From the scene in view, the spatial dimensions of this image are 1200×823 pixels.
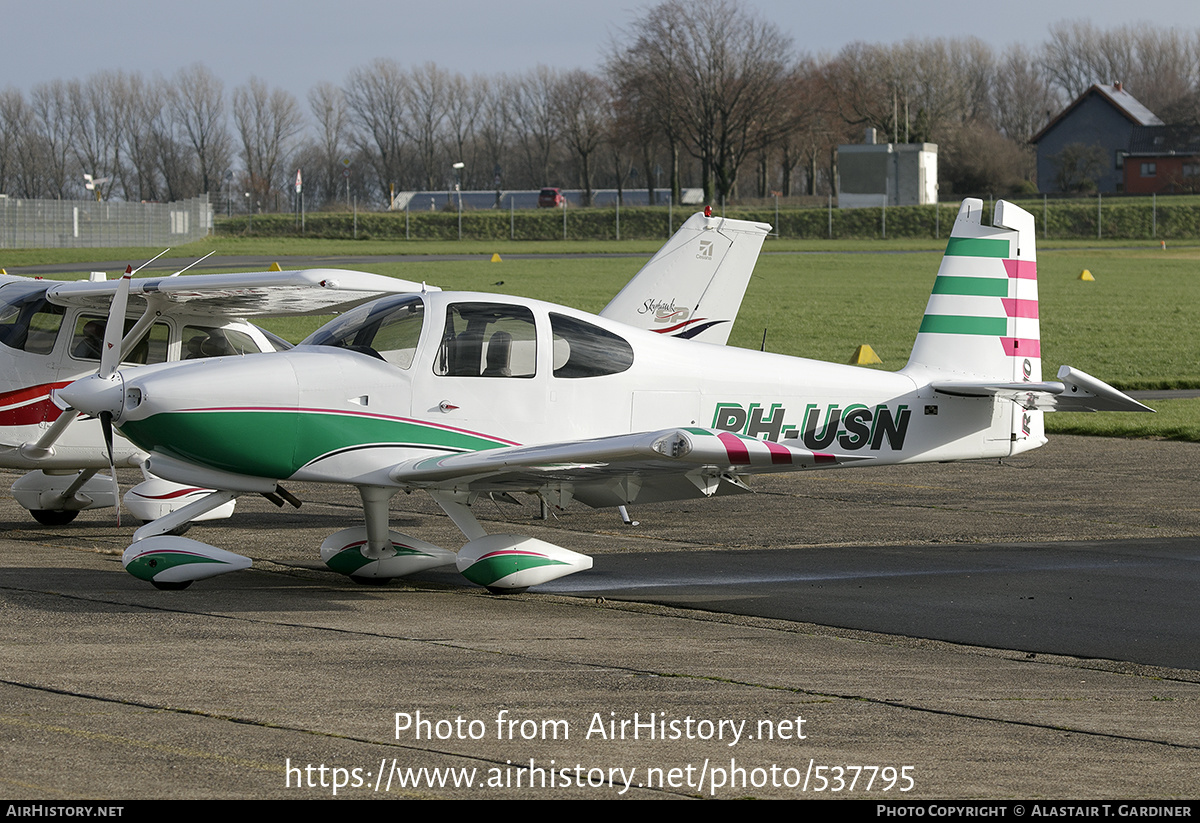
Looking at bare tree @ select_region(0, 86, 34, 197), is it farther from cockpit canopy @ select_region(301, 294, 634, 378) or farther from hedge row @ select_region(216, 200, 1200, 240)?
cockpit canopy @ select_region(301, 294, 634, 378)

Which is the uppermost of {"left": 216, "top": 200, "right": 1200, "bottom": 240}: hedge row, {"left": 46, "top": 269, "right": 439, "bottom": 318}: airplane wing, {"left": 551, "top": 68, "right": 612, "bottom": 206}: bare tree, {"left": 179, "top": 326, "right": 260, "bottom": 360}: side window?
{"left": 551, "top": 68, "right": 612, "bottom": 206}: bare tree

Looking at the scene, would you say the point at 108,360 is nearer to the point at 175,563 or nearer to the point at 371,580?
the point at 175,563

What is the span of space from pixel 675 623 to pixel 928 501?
5.34 metres

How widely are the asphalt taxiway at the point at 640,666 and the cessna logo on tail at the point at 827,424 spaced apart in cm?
89

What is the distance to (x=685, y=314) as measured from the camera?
14.3 m

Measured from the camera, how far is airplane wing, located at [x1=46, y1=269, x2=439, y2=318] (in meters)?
9.34

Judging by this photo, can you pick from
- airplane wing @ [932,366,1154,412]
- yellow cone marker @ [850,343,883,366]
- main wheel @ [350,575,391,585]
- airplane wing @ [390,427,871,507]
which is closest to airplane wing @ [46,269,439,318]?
airplane wing @ [390,427,871,507]

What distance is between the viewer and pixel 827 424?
9.80 metres

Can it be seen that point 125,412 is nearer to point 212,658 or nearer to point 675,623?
point 212,658

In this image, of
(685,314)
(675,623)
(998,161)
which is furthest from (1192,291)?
(998,161)

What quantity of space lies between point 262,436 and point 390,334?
1058mm

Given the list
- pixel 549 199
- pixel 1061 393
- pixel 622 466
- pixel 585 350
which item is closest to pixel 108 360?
pixel 585 350

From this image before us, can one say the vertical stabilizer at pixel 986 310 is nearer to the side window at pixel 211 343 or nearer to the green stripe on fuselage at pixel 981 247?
the green stripe on fuselage at pixel 981 247

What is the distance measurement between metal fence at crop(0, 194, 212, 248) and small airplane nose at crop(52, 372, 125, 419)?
51192 millimetres
